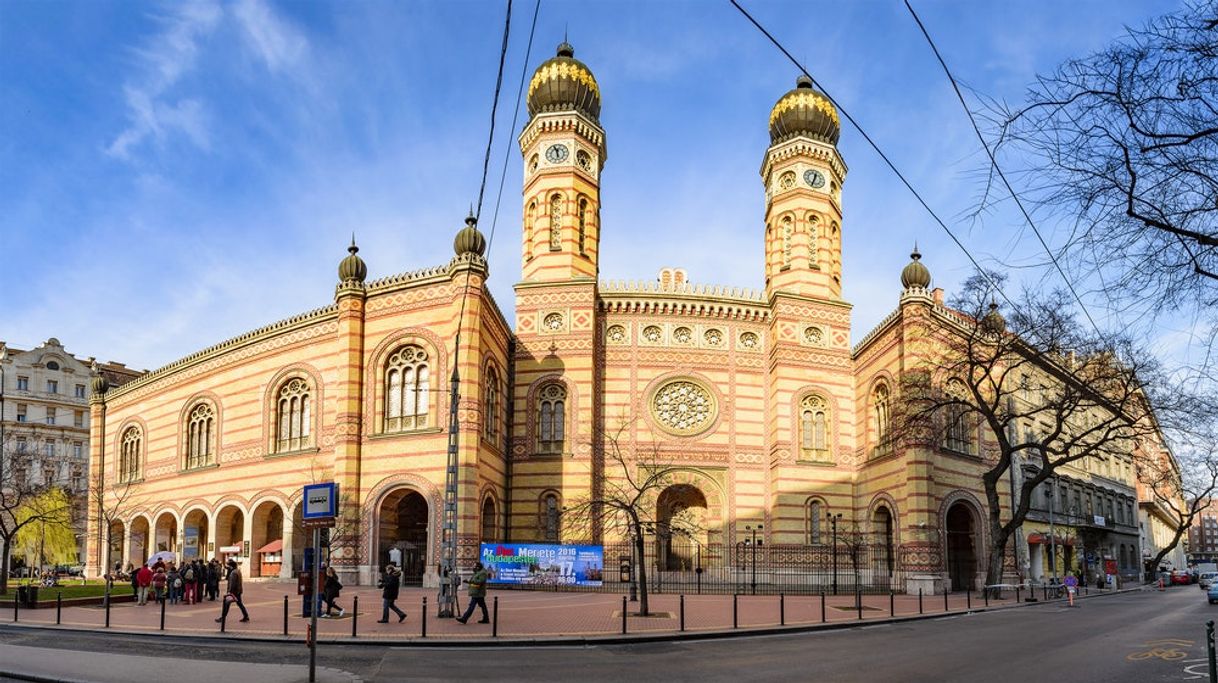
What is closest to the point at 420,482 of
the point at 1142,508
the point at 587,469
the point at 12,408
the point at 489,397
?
the point at 489,397

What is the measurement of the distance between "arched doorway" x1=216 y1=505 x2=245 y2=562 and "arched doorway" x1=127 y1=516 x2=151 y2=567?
7.18 meters

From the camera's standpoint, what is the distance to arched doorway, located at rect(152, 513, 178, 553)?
150 ft

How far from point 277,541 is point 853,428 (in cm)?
2464

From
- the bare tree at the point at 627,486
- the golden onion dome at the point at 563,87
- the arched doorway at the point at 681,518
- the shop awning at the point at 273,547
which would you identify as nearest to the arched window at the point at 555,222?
the golden onion dome at the point at 563,87

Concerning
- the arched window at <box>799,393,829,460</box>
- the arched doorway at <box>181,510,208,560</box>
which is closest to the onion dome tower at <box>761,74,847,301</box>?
the arched window at <box>799,393,829,460</box>

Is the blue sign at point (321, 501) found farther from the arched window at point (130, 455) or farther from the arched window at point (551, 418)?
Answer: the arched window at point (130, 455)

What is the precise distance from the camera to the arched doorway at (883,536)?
130 ft

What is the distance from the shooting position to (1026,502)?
109 ft

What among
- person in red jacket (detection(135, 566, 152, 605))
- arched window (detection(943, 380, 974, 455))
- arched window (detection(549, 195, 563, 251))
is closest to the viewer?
person in red jacket (detection(135, 566, 152, 605))

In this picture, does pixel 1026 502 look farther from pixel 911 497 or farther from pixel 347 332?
pixel 347 332

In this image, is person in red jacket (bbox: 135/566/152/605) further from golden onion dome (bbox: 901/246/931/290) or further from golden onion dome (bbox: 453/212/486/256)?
golden onion dome (bbox: 901/246/931/290)

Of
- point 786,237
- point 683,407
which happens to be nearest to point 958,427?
point 786,237

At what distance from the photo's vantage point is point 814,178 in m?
44.2

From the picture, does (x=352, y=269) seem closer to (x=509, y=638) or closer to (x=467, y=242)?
(x=467, y=242)
